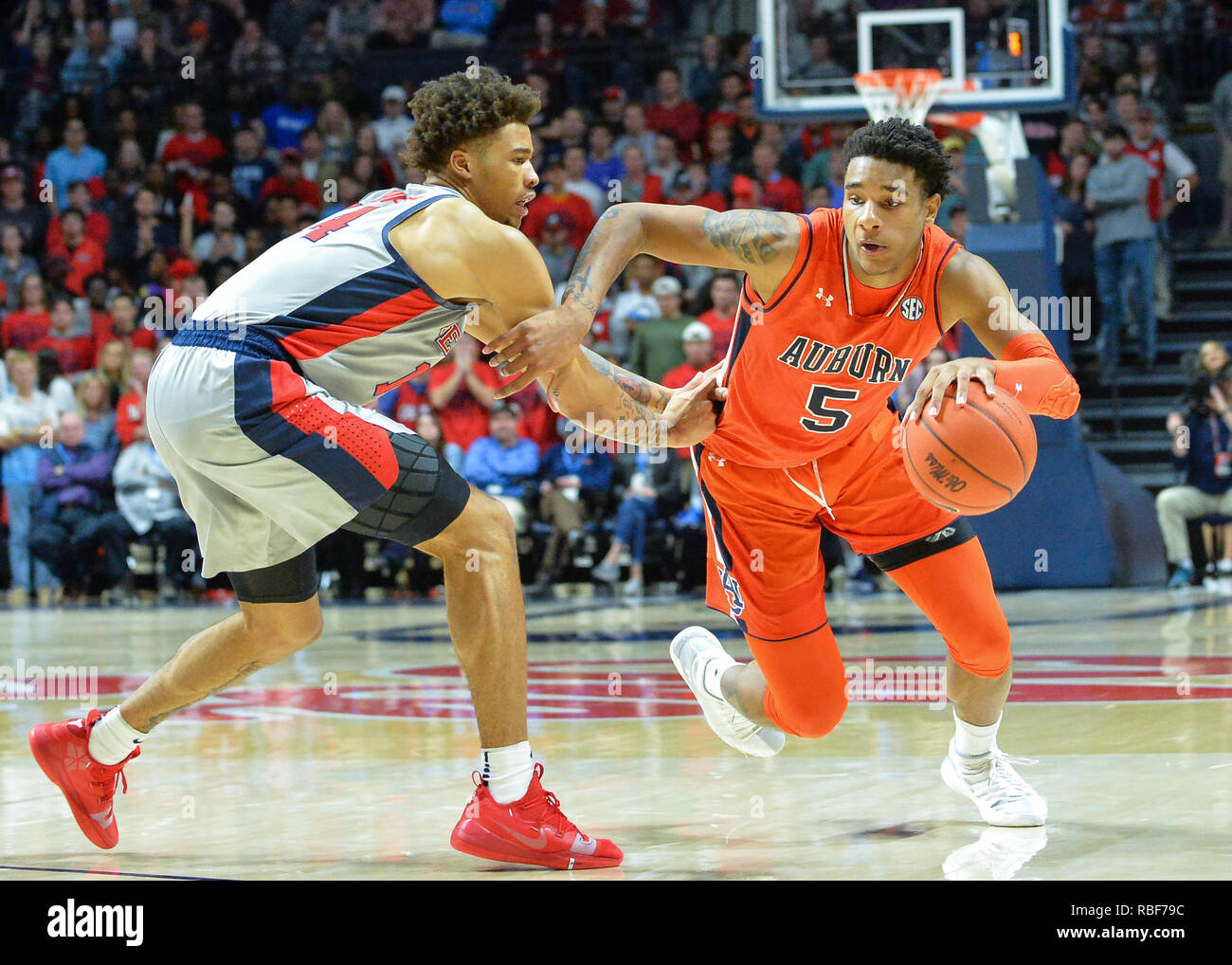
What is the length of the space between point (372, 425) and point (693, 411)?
3.66 feet

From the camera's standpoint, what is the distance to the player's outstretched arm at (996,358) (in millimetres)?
3684

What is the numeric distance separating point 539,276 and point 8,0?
56.5ft

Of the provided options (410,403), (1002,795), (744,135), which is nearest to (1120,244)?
(744,135)

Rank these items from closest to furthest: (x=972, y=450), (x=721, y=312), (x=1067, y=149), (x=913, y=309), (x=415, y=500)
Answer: (x=415, y=500)
(x=972, y=450)
(x=913, y=309)
(x=721, y=312)
(x=1067, y=149)

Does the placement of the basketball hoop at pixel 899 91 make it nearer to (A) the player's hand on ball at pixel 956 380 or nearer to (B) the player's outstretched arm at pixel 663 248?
(B) the player's outstretched arm at pixel 663 248

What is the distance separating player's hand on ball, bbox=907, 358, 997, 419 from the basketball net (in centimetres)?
719

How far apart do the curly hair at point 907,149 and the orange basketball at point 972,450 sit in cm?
67

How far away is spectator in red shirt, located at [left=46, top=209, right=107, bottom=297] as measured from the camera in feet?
47.7

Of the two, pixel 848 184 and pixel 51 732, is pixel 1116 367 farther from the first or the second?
pixel 51 732

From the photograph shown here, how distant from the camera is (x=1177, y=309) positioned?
48.1 ft

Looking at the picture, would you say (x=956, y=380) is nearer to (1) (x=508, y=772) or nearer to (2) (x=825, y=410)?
(2) (x=825, y=410)

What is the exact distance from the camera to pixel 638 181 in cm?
1393

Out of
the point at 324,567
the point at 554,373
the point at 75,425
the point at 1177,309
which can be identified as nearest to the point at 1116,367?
the point at 1177,309

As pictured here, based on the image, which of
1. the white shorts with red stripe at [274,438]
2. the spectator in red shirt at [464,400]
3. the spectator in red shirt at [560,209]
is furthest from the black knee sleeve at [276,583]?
the spectator in red shirt at [560,209]
